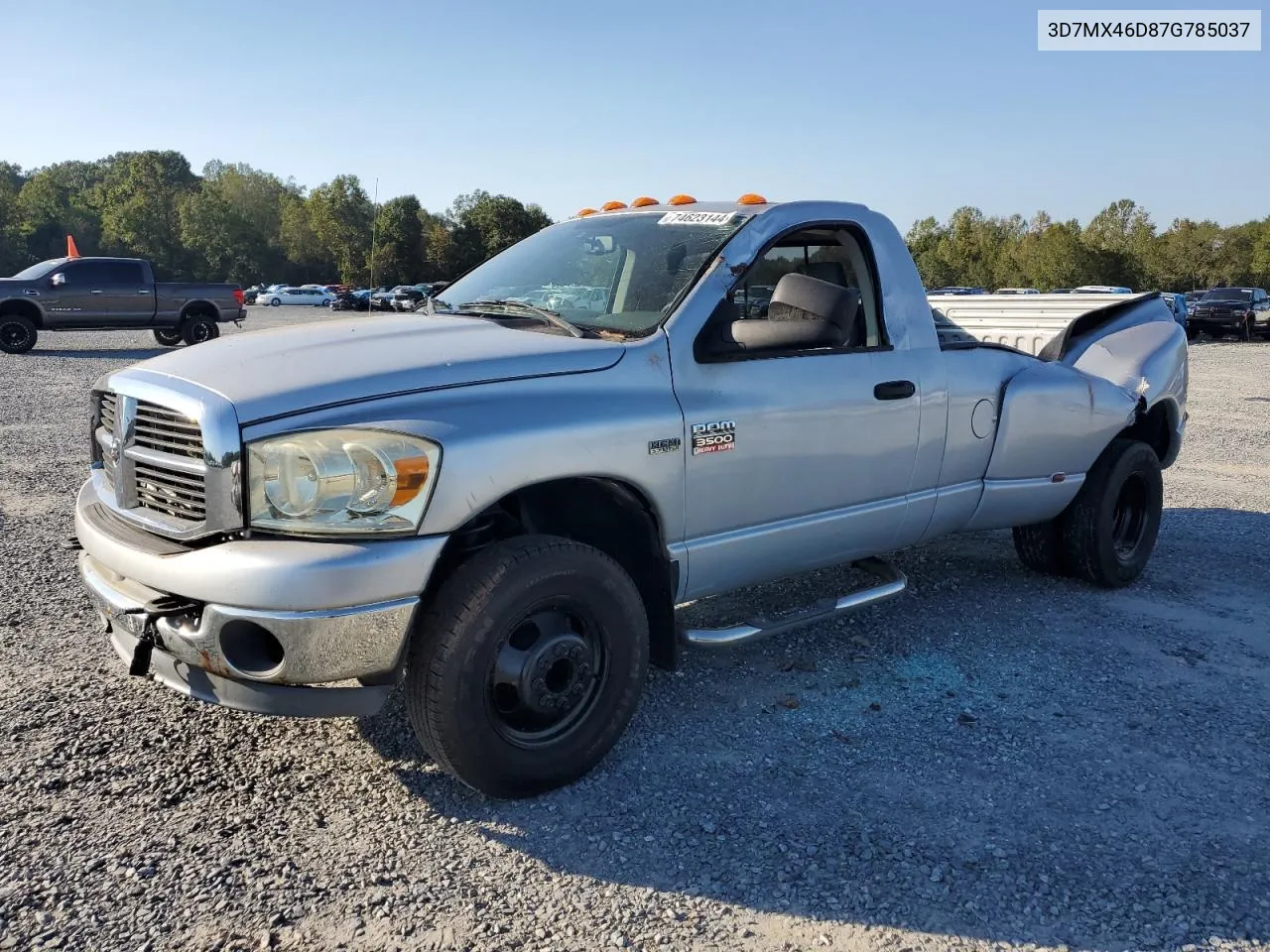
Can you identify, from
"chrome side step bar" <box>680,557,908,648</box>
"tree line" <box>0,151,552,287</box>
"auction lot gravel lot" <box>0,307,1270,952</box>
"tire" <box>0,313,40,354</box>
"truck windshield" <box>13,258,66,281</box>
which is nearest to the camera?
"auction lot gravel lot" <box>0,307,1270,952</box>

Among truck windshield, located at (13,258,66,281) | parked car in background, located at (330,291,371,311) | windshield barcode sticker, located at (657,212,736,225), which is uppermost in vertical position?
parked car in background, located at (330,291,371,311)

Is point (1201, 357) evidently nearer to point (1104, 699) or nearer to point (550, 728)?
point (1104, 699)

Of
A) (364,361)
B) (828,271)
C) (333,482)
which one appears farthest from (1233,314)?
(333,482)

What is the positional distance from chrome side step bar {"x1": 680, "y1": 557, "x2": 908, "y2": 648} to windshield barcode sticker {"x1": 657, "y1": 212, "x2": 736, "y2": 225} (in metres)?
1.57

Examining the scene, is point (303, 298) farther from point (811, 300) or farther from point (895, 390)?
point (811, 300)

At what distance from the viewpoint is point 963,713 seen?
3.80 meters

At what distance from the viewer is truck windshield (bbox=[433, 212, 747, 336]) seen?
3691 mm

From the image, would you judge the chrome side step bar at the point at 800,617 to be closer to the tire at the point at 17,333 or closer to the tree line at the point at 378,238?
the tire at the point at 17,333

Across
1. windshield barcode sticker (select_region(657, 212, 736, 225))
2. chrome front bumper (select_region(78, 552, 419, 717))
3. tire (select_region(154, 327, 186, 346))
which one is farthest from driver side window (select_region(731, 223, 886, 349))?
tire (select_region(154, 327, 186, 346))

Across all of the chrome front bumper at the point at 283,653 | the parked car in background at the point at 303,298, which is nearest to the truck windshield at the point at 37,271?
the chrome front bumper at the point at 283,653

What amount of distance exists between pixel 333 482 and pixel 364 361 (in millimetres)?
→ 528

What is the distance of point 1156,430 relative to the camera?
585cm

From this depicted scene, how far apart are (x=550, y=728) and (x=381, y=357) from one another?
1.30 meters

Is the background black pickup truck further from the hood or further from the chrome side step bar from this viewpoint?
the chrome side step bar
